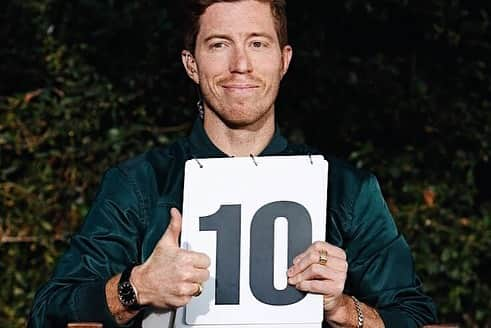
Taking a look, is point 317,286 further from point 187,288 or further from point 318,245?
point 187,288

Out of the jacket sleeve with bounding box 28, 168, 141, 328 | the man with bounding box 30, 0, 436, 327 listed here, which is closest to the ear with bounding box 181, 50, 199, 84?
the man with bounding box 30, 0, 436, 327

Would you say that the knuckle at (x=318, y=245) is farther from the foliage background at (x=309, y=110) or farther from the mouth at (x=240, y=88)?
the foliage background at (x=309, y=110)

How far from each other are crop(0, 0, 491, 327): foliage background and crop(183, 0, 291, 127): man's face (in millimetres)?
1671

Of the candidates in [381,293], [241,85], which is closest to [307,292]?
[381,293]

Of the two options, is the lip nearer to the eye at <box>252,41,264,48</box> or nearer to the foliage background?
the eye at <box>252,41,264,48</box>

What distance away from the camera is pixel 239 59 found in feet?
8.18

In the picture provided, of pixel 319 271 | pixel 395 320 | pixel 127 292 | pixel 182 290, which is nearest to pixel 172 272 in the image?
pixel 182 290

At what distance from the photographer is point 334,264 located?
223 centimetres

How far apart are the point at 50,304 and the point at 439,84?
6.90ft

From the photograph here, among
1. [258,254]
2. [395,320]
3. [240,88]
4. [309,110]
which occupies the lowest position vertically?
[395,320]

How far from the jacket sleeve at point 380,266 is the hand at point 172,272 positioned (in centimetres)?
44

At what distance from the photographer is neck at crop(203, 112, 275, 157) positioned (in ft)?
8.57

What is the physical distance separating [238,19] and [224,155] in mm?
275

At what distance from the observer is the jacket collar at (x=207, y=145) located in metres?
2.64
